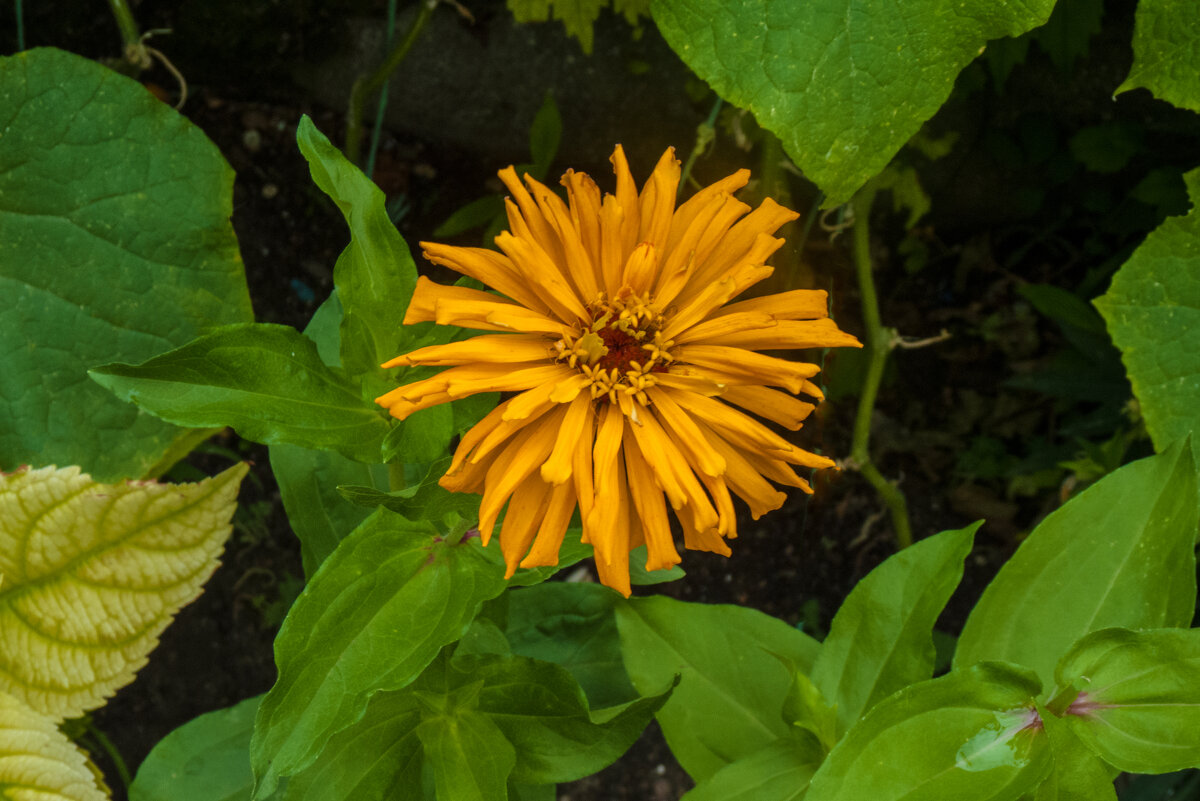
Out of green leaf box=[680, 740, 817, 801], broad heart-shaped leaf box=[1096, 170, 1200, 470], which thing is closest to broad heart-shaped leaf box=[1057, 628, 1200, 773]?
green leaf box=[680, 740, 817, 801]

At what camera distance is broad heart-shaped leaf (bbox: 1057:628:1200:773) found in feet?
2.88

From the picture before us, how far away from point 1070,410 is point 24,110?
2016 mm

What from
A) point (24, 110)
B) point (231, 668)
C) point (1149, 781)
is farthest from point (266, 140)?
point (1149, 781)

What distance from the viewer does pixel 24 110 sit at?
1.27 metres

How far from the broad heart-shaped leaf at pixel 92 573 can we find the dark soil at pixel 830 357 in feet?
1.99

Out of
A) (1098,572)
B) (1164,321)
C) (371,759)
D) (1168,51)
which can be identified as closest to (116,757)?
(371,759)

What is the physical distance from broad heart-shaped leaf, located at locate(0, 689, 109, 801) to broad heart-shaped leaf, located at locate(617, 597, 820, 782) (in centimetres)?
66

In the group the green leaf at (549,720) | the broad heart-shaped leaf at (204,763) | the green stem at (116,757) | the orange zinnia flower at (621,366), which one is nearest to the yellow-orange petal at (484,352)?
the orange zinnia flower at (621,366)

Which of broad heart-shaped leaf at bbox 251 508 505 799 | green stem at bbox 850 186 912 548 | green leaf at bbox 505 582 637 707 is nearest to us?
broad heart-shaped leaf at bbox 251 508 505 799

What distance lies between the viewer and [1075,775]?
922mm

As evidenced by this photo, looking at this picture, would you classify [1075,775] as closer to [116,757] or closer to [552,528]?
[552,528]

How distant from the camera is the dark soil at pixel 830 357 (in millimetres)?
1884

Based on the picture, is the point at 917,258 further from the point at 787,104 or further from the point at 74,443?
the point at 74,443

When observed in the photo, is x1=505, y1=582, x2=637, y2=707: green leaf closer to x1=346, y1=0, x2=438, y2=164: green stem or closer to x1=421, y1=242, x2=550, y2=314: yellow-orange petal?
x1=421, y1=242, x2=550, y2=314: yellow-orange petal
